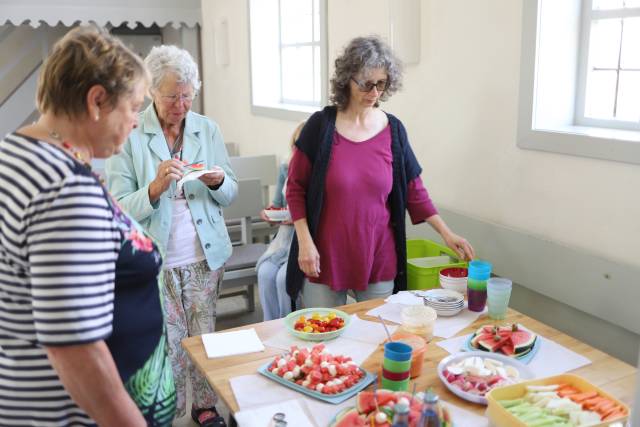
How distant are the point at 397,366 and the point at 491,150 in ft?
4.55

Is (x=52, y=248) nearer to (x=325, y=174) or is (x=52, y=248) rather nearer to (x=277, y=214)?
(x=325, y=174)

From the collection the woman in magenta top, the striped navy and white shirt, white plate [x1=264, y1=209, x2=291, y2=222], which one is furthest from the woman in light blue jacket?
the striped navy and white shirt

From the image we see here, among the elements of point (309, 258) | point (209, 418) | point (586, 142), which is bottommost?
point (209, 418)

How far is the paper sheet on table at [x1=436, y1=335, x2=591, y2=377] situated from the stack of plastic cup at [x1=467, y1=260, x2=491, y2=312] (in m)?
0.21

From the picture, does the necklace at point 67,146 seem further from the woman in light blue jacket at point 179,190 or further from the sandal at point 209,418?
the sandal at point 209,418

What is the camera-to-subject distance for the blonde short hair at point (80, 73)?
105 centimetres

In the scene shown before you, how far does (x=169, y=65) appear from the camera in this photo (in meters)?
2.11

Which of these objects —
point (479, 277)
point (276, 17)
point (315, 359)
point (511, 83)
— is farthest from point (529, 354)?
point (276, 17)

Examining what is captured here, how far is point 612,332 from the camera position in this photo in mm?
2133

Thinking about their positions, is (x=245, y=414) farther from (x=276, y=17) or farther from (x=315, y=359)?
(x=276, y=17)

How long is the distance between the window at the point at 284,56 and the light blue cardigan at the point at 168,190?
82.4 inches

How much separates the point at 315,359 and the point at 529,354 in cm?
59

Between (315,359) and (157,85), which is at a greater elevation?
(157,85)

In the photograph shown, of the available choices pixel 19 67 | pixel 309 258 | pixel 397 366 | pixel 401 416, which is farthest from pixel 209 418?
pixel 19 67
